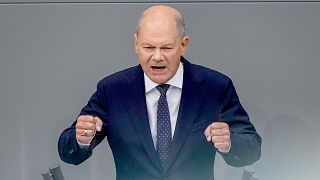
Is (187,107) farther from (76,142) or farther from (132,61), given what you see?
(132,61)

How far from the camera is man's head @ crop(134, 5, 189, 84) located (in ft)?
4.53

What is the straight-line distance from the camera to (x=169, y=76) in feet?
4.74

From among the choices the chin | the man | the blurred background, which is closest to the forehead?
the man

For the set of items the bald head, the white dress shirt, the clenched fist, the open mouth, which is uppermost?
the bald head

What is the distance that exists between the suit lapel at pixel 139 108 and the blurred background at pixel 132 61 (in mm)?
581

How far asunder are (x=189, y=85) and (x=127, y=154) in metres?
0.25

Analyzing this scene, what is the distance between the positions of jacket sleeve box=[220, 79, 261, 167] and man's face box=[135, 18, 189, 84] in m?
0.18

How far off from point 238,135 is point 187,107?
151 millimetres

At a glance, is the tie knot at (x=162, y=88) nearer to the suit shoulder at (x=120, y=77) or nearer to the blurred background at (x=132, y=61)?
the suit shoulder at (x=120, y=77)

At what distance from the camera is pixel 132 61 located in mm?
2078

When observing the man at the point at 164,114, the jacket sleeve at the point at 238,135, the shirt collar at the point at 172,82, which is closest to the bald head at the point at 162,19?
the man at the point at 164,114

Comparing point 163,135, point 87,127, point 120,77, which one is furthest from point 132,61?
point 87,127

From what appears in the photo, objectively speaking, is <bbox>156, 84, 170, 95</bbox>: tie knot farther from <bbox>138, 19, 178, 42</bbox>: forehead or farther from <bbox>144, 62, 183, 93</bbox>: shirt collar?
<bbox>138, 19, 178, 42</bbox>: forehead

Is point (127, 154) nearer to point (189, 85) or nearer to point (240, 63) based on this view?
point (189, 85)
